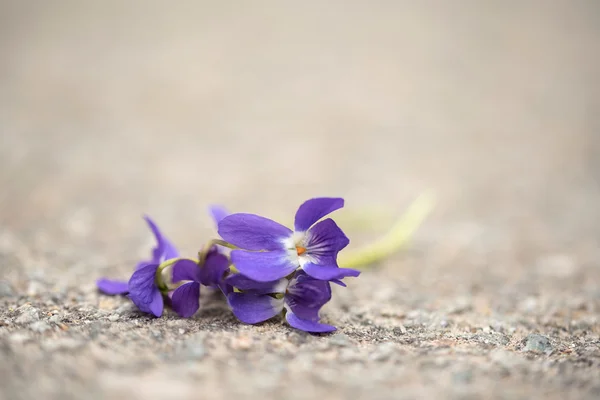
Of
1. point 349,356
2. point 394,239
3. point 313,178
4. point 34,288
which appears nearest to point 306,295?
point 349,356

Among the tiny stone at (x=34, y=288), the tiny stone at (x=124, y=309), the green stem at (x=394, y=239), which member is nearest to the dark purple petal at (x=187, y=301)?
the tiny stone at (x=124, y=309)

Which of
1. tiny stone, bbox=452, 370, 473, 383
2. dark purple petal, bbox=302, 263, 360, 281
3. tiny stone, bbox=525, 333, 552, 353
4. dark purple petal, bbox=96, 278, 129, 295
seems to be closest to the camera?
tiny stone, bbox=452, 370, 473, 383

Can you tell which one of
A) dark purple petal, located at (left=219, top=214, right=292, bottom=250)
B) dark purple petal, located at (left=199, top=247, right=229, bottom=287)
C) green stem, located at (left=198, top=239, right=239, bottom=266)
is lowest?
dark purple petal, located at (left=199, top=247, right=229, bottom=287)

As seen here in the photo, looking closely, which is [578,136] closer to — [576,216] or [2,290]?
[576,216]

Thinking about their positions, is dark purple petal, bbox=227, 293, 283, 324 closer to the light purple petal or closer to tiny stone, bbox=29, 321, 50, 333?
the light purple petal

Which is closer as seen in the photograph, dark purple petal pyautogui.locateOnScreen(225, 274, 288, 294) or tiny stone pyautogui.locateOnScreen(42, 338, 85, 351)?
tiny stone pyautogui.locateOnScreen(42, 338, 85, 351)

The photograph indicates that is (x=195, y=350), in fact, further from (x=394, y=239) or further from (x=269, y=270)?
(x=394, y=239)

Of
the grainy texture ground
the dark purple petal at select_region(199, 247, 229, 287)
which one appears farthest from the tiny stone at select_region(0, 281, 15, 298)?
the dark purple petal at select_region(199, 247, 229, 287)
